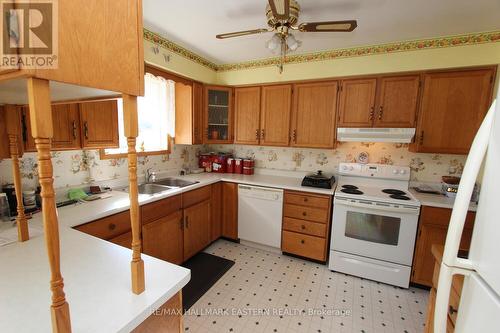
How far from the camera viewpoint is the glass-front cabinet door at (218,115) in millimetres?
3125

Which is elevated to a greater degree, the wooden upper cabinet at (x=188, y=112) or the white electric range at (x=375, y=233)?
the wooden upper cabinet at (x=188, y=112)

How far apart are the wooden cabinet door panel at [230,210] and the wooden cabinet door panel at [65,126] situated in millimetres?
1662

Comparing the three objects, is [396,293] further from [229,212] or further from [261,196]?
[229,212]

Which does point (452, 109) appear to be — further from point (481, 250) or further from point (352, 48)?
point (481, 250)

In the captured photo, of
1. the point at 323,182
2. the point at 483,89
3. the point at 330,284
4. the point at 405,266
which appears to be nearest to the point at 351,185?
the point at 323,182

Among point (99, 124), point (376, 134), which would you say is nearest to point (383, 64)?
point (376, 134)

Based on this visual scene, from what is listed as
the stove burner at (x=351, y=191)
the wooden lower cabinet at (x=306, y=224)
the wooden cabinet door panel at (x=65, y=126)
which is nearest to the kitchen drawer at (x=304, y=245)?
the wooden lower cabinet at (x=306, y=224)

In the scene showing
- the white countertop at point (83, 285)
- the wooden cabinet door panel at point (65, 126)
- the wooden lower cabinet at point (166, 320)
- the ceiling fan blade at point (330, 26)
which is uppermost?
the ceiling fan blade at point (330, 26)

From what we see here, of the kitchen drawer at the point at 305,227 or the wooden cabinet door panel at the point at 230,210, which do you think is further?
the wooden cabinet door panel at the point at 230,210

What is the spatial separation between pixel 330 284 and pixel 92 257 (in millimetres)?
2120

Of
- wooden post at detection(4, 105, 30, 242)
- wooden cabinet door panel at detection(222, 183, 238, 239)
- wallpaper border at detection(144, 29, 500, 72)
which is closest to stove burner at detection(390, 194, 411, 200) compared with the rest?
wallpaper border at detection(144, 29, 500, 72)

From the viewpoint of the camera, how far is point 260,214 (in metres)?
2.86

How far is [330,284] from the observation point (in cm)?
232

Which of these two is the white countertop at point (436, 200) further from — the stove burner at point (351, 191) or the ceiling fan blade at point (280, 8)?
the ceiling fan blade at point (280, 8)
